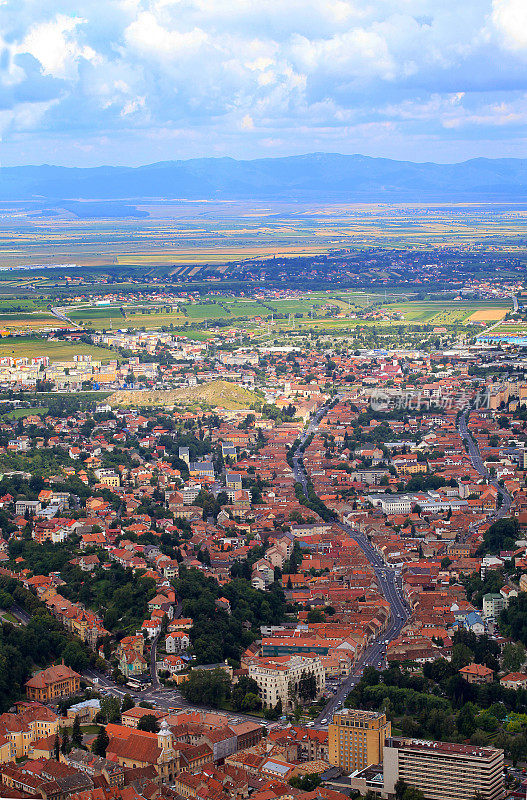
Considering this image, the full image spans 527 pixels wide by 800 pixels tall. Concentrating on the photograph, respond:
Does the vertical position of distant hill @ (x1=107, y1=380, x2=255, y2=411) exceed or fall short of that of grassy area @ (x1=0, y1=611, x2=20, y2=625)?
it exceeds it

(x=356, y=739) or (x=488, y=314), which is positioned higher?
(x=488, y=314)

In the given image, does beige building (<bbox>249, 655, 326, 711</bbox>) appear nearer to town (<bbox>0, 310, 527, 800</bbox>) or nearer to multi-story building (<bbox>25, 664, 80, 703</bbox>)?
town (<bbox>0, 310, 527, 800</bbox>)

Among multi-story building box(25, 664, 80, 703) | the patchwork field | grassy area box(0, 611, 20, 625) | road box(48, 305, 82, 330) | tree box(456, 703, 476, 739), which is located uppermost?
road box(48, 305, 82, 330)

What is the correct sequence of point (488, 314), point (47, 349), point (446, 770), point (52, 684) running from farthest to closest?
point (488, 314) < point (47, 349) < point (52, 684) < point (446, 770)

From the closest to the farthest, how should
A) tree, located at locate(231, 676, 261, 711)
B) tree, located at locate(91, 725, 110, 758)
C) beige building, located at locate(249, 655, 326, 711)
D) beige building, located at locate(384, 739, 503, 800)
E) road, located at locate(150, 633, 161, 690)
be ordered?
beige building, located at locate(384, 739, 503, 800) < tree, located at locate(91, 725, 110, 758) < tree, located at locate(231, 676, 261, 711) < beige building, located at locate(249, 655, 326, 711) < road, located at locate(150, 633, 161, 690)

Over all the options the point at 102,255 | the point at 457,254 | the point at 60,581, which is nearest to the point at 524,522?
the point at 60,581

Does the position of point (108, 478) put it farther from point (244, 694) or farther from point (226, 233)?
point (226, 233)

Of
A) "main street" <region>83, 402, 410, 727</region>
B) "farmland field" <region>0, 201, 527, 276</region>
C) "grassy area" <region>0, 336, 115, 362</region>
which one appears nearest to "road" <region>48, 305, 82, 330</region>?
"grassy area" <region>0, 336, 115, 362</region>

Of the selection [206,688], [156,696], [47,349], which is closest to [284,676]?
[206,688]
